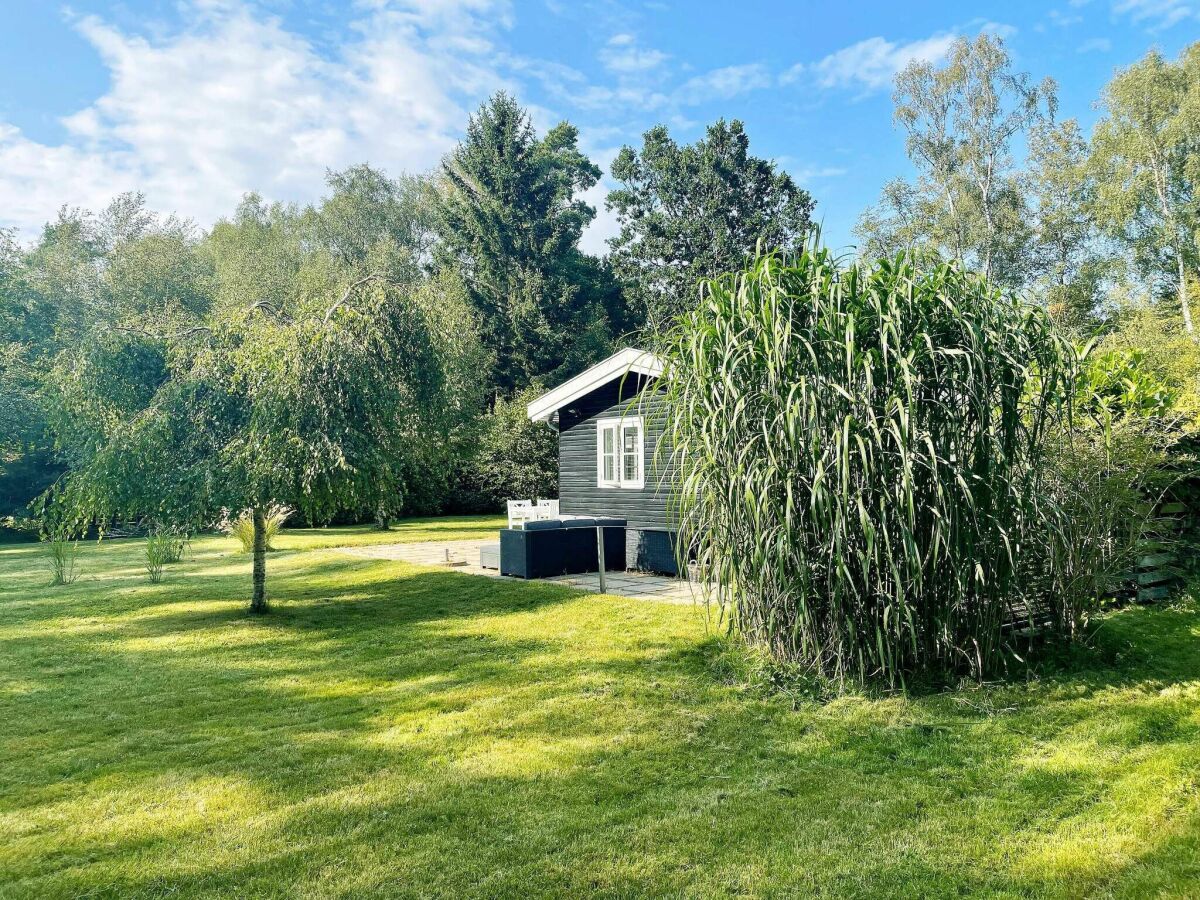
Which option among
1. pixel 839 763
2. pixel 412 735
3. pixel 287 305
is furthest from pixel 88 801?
pixel 287 305

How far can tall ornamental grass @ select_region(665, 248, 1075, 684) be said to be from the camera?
3.79m

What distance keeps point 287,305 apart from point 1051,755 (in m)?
8.68

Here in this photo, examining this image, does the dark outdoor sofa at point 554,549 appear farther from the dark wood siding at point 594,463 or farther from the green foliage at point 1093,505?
the green foliage at point 1093,505

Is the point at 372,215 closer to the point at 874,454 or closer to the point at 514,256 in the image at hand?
Answer: the point at 514,256

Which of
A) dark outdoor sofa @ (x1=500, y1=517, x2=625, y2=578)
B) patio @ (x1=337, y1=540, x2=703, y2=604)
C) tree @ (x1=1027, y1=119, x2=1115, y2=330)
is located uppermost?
tree @ (x1=1027, y1=119, x2=1115, y2=330)

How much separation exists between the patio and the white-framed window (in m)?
1.76

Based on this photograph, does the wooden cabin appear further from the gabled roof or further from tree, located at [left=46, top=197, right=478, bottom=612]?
tree, located at [left=46, top=197, right=478, bottom=612]

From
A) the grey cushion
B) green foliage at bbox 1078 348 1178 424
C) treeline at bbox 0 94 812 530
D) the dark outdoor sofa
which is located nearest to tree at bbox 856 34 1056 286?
treeline at bbox 0 94 812 530

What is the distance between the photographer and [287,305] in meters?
8.95

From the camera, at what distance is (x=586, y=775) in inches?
128

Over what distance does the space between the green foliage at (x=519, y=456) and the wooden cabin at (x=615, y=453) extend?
27.1ft

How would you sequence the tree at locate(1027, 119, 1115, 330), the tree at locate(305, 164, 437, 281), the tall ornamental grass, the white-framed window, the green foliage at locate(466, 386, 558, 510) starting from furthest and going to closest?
the tree at locate(305, 164, 437, 281) < the green foliage at locate(466, 386, 558, 510) < the tree at locate(1027, 119, 1115, 330) < the white-framed window < the tall ornamental grass

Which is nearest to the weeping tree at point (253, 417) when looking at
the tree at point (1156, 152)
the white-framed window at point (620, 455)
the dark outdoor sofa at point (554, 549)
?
the dark outdoor sofa at point (554, 549)

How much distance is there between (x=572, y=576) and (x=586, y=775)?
19.8 feet
